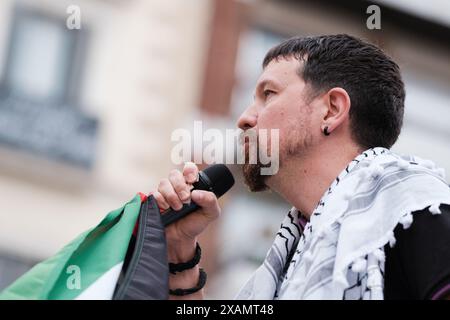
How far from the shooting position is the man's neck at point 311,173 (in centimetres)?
215

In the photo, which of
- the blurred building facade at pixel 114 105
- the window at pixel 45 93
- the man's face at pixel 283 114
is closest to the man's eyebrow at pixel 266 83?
the man's face at pixel 283 114

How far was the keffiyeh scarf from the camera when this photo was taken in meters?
1.70

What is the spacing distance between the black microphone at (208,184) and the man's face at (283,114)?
11 centimetres

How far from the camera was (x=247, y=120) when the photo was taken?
2223 millimetres

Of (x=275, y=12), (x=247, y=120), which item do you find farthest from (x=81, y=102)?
(x=247, y=120)

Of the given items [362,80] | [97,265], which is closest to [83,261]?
[97,265]

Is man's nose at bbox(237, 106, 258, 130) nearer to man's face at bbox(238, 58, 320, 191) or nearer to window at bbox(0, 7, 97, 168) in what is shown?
man's face at bbox(238, 58, 320, 191)

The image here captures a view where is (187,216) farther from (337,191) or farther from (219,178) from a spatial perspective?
(337,191)

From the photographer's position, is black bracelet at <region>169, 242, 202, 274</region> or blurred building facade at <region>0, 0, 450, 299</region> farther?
blurred building facade at <region>0, 0, 450, 299</region>

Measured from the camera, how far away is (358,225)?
178cm

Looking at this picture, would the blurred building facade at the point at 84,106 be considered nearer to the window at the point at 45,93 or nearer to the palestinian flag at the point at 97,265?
the window at the point at 45,93

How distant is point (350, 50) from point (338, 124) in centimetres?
21

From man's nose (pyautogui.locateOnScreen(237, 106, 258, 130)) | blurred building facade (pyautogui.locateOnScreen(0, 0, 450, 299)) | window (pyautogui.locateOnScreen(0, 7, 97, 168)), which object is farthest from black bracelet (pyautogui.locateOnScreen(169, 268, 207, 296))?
window (pyautogui.locateOnScreen(0, 7, 97, 168))

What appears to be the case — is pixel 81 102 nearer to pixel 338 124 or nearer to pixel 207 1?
pixel 207 1
